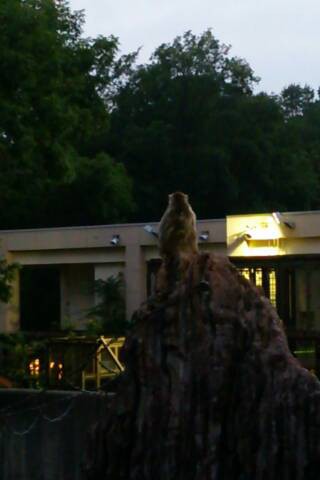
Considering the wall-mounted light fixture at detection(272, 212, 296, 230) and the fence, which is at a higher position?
the wall-mounted light fixture at detection(272, 212, 296, 230)

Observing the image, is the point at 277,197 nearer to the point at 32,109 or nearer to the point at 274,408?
the point at 32,109

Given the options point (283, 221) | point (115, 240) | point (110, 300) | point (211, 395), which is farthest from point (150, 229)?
point (211, 395)

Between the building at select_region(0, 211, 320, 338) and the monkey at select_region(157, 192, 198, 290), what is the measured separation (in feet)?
34.8

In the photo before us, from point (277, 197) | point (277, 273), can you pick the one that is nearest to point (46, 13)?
point (277, 273)

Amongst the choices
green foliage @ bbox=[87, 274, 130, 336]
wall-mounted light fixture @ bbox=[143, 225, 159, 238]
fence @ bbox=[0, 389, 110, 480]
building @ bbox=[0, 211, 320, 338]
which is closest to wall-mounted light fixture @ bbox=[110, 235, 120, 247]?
building @ bbox=[0, 211, 320, 338]

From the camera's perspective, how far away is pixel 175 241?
31.9ft

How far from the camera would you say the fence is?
500 inches

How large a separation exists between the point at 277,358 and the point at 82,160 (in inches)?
1676

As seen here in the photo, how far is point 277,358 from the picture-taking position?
8773 mm

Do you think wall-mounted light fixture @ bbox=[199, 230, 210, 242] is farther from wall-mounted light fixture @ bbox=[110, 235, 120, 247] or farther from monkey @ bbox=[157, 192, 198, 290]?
monkey @ bbox=[157, 192, 198, 290]

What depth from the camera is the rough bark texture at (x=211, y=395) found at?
8688 millimetres

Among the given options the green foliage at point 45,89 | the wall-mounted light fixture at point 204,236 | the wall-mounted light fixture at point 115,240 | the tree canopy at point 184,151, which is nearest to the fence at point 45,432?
the green foliage at point 45,89

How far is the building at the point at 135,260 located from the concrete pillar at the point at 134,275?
31 millimetres

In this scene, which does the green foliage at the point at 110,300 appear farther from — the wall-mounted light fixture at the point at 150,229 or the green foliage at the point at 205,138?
the green foliage at the point at 205,138
